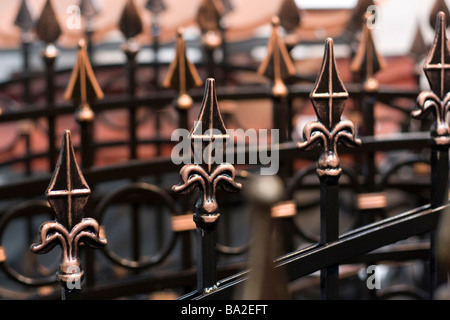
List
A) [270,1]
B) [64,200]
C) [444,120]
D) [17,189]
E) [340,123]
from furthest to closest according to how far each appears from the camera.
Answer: [270,1] < [17,189] < [444,120] < [340,123] < [64,200]

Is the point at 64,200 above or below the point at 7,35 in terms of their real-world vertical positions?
below

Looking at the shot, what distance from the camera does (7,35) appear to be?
3.99 m

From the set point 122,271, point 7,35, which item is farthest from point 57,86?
point 122,271

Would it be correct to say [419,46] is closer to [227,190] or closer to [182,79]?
[182,79]

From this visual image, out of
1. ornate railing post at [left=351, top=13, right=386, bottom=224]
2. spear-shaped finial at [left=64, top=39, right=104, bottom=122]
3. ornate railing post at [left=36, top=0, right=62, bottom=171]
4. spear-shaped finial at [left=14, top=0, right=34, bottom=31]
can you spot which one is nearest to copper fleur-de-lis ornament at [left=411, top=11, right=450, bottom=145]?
ornate railing post at [left=351, top=13, right=386, bottom=224]

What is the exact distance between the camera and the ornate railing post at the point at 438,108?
1.24 meters

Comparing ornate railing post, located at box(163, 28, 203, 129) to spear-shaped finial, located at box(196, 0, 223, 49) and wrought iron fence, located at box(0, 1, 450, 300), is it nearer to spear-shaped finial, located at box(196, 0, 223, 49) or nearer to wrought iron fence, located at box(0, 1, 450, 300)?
wrought iron fence, located at box(0, 1, 450, 300)

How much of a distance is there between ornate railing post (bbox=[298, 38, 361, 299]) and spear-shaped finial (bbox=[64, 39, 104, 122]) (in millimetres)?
865

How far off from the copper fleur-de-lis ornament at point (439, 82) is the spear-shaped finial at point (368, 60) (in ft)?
2.29

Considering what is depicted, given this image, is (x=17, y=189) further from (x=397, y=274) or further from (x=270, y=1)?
(x=270, y=1)

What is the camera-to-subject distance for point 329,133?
1.13 m

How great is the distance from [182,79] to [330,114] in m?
0.71

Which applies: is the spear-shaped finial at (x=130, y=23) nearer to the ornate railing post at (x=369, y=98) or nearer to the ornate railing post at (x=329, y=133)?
the ornate railing post at (x=369, y=98)
